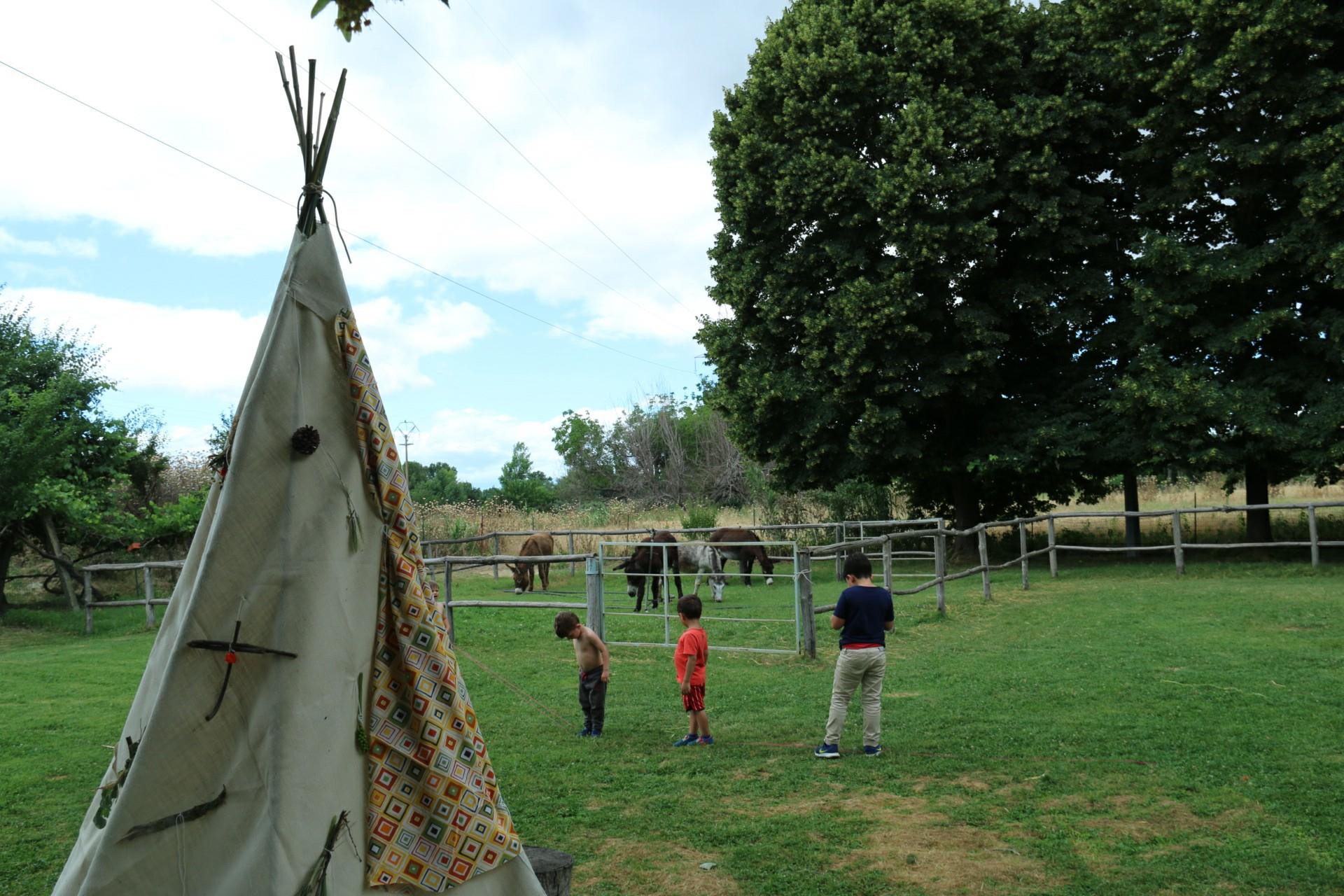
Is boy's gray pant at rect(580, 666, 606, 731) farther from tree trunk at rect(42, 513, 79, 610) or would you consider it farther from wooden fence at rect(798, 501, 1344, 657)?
tree trunk at rect(42, 513, 79, 610)

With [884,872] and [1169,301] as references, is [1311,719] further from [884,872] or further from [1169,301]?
[1169,301]

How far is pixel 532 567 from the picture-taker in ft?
69.4

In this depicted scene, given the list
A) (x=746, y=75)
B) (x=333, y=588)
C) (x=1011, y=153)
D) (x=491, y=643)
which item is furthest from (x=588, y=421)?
(x=333, y=588)

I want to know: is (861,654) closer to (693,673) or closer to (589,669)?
(693,673)

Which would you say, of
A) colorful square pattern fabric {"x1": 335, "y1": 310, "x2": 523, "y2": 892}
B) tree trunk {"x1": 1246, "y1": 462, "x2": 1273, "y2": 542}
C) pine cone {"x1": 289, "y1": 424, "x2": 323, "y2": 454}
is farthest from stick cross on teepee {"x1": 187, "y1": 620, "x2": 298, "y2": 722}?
tree trunk {"x1": 1246, "y1": 462, "x2": 1273, "y2": 542}

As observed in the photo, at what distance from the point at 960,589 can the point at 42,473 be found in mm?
16055

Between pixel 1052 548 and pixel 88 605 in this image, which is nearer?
pixel 88 605

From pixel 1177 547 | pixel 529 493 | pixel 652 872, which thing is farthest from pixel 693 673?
pixel 529 493

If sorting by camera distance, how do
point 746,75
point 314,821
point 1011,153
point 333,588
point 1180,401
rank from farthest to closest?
point 746,75 < point 1011,153 < point 1180,401 < point 333,588 < point 314,821

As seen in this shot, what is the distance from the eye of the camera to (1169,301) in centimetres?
1844

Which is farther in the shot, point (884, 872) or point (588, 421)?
point (588, 421)

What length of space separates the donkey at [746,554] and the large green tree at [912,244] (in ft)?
6.04

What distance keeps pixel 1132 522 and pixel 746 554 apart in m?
8.08

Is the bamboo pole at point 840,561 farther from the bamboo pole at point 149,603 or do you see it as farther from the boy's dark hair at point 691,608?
the bamboo pole at point 149,603
